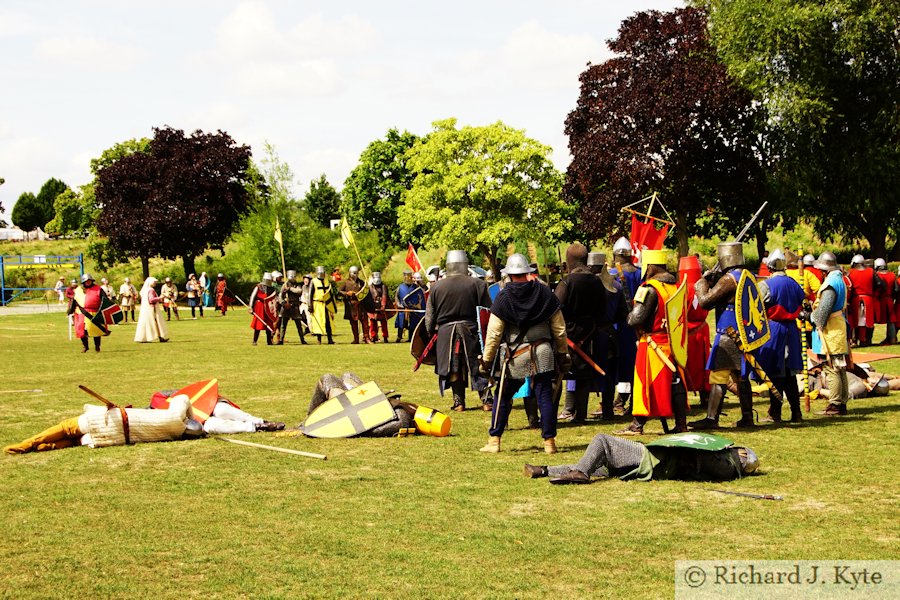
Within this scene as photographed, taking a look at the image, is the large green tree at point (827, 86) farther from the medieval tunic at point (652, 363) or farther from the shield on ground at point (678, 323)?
the medieval tunic at point (652, 363)

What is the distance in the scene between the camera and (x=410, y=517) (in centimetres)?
721

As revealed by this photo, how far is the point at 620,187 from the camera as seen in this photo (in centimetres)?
4147

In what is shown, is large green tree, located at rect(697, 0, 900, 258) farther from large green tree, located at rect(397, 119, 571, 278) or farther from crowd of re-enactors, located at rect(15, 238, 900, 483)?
large green tree, located at rect(397, 119, 571, 278)

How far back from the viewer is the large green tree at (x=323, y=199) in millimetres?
109562

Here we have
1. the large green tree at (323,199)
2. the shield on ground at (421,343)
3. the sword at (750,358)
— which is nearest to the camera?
the sword at (750,358)

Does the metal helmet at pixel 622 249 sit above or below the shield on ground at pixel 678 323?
above

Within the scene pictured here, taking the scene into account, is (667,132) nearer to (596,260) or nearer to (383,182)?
(596,260)

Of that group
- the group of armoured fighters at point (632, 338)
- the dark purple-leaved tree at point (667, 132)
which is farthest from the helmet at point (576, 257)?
the dark purple-leaved tree at point (667, 132)

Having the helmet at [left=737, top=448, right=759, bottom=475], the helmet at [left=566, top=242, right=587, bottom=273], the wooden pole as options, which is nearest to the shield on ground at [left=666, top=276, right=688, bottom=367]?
the helmet at [left=566, top=242, right=587, bottom=273]

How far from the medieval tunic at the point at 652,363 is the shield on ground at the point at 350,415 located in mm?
2461

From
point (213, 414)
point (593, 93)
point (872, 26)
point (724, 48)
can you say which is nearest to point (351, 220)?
point (593, 93)

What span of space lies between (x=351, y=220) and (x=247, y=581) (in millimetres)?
71811

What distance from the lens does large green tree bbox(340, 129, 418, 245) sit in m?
74.0

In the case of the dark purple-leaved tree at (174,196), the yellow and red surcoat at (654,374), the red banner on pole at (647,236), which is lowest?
the yellow and red surcoat at (654,374)
